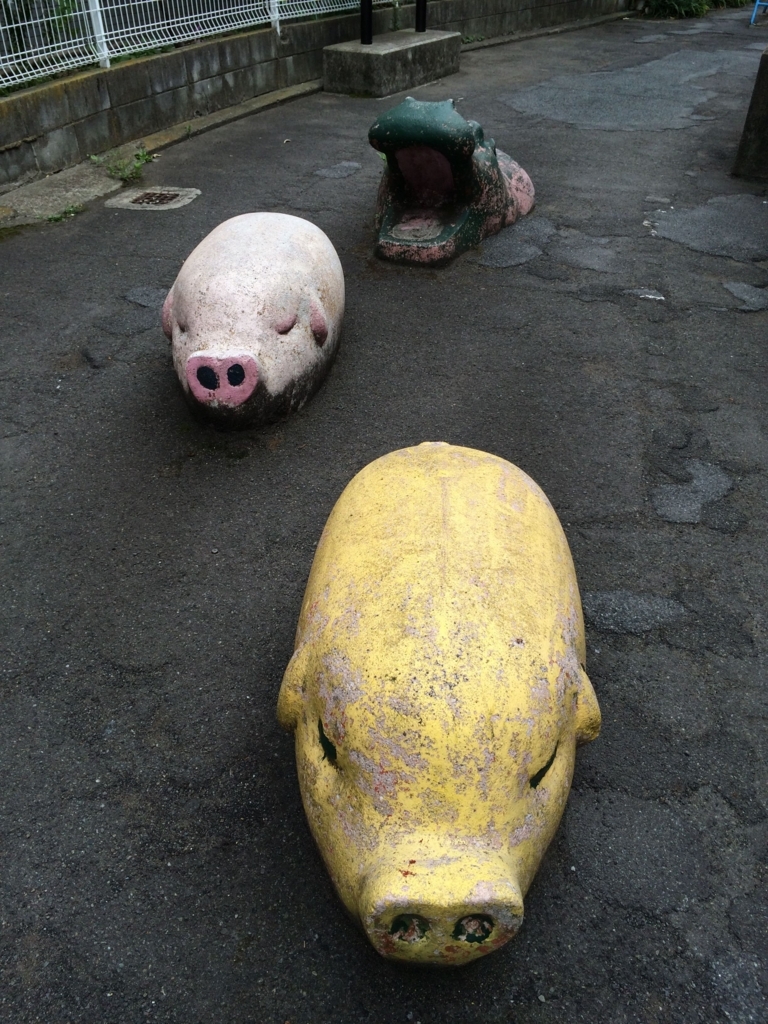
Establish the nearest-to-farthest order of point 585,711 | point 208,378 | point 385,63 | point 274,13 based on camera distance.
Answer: point 585,711, point 208,378, point 274,13, point 385,63

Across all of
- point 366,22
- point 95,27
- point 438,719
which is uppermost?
point 95,27

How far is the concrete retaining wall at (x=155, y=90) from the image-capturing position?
6910mm


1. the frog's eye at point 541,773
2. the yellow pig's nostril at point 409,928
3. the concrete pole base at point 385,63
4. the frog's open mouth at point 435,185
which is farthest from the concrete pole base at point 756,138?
the yellow pig's nostril at point 409,928

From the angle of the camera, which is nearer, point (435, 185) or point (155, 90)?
point (435, 185)

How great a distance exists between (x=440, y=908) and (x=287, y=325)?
118 inches

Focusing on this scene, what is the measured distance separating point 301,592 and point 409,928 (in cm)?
168

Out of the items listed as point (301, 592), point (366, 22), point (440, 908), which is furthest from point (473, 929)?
point (366, 22)

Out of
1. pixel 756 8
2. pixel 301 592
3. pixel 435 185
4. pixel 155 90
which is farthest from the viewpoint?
pixel 756 8

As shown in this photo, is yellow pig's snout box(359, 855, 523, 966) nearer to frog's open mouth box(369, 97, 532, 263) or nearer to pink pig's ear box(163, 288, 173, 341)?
pink pig's ear box(163, 288, 173, 341)

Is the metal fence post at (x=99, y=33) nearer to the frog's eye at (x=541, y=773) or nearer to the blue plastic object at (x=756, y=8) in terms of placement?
the frog's eye at (x=541, y=773)

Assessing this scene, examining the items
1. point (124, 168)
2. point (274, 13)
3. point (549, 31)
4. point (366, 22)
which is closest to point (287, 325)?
point (124, 168)

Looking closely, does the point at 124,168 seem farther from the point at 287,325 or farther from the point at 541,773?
the point at 541,773

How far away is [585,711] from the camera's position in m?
2.09

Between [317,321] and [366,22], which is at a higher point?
[366,22]
